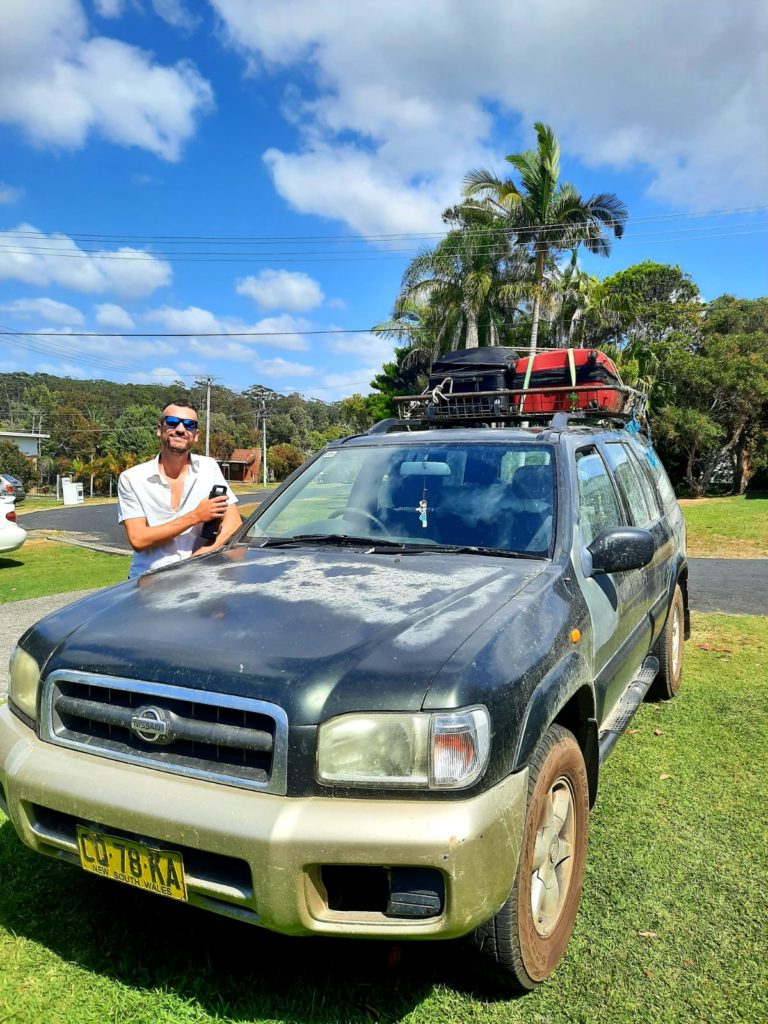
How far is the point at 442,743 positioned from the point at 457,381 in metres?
5.23

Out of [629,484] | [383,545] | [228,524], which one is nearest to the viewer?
[383,545]

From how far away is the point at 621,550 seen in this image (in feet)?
9.20

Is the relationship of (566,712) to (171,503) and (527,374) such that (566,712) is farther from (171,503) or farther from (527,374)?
(527,374)

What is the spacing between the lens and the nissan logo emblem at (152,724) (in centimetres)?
201

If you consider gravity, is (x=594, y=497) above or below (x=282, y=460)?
above

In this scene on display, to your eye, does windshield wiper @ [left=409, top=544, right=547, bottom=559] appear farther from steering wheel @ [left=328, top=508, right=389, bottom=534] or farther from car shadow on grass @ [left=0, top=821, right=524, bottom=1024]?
car shadow on grass @ [left=0, top=821, right=524, bottom=1024]

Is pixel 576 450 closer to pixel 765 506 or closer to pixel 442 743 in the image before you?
pixel 442 743

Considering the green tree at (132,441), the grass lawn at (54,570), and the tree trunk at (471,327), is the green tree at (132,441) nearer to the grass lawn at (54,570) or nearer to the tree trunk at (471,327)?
the tree trunk at (471,327)

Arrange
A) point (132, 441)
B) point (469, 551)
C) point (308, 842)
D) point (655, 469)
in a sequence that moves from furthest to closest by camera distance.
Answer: point (132, 441), point (655, 469), point (469, 551), point (308, 842)

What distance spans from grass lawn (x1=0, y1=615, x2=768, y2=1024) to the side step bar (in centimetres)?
45

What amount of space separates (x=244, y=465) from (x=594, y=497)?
71.8 metres

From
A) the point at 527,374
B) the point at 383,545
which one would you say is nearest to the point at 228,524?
the point at 383,545

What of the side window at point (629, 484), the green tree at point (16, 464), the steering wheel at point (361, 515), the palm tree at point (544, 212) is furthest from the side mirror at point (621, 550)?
the green tree at point (16, 464)

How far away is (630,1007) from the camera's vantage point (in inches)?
86.2
